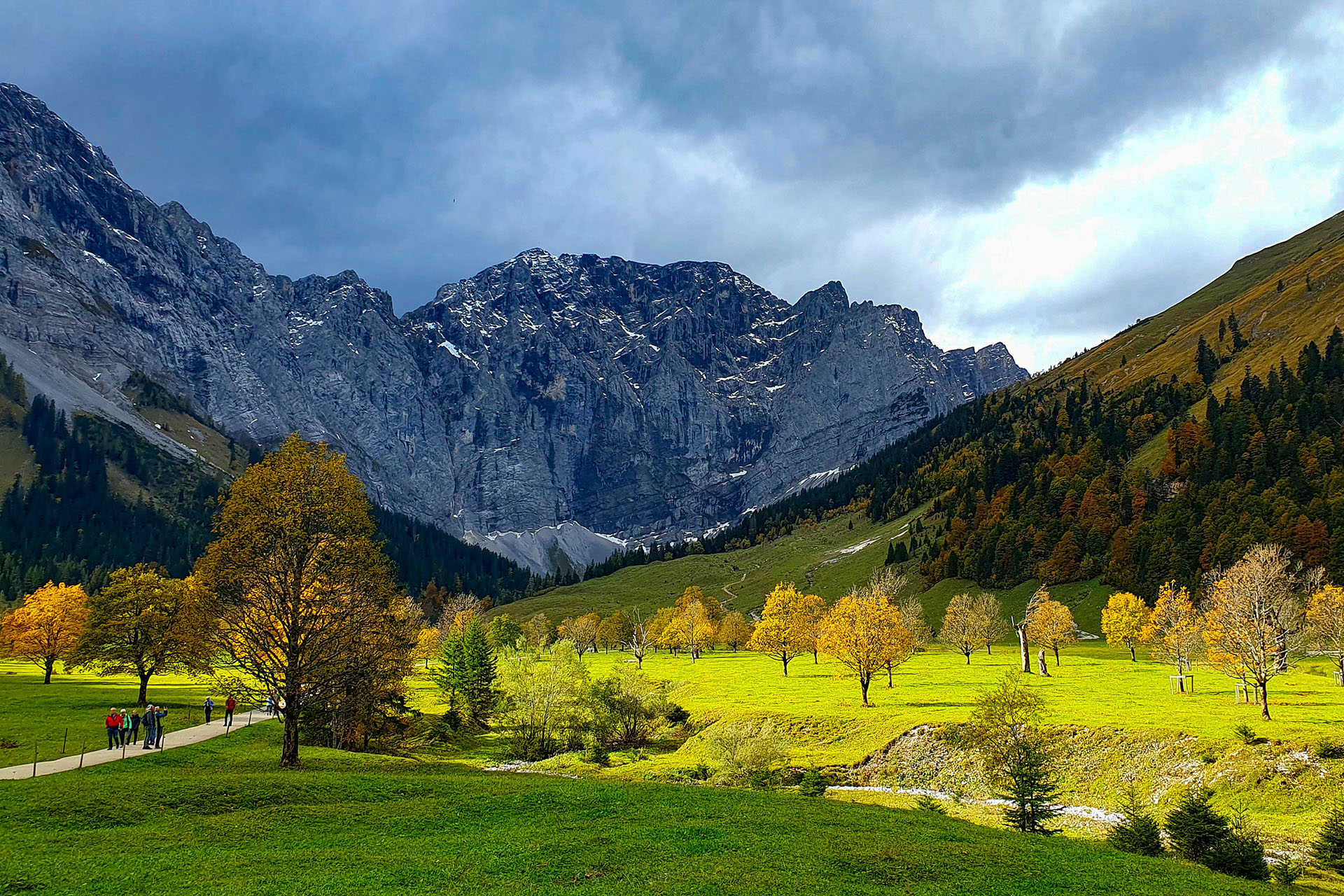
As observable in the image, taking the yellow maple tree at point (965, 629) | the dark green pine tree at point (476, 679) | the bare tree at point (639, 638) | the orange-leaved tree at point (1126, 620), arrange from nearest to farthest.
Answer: the dark green pine tree at point (476, 679), the orange-leaved tree at point (1126, 620), the yellow maple tree at point (965, 629), the bare tree at point (639, 638)

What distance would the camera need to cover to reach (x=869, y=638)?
69.0 metres

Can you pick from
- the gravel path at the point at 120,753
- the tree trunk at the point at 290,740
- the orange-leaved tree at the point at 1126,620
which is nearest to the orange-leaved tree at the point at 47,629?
the gravel path at the point at 120,753

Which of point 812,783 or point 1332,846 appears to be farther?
point 812,783

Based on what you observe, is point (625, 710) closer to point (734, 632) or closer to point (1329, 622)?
point (1329, 622)

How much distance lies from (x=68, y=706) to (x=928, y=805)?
69528 millimetres

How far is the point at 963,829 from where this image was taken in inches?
1206

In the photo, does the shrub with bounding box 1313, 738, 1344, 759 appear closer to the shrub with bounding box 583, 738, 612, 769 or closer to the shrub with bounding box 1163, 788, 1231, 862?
the shrub with bounding box 1163, 788, 1231, 862

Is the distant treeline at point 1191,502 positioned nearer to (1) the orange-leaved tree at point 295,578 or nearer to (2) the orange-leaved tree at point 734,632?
(2) the orange-leaved tree at point 734,632

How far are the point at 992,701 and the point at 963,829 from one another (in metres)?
9.27

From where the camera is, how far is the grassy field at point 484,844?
66.1 feet

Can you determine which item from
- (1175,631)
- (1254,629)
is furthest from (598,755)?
(1175,631)

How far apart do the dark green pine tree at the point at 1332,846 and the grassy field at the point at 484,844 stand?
6081 millimetres

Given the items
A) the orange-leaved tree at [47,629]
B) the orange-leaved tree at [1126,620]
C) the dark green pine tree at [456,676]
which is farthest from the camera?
the orange-leaved tree at [1126,620]

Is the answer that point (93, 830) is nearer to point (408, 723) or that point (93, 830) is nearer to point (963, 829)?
point (963, 829)
